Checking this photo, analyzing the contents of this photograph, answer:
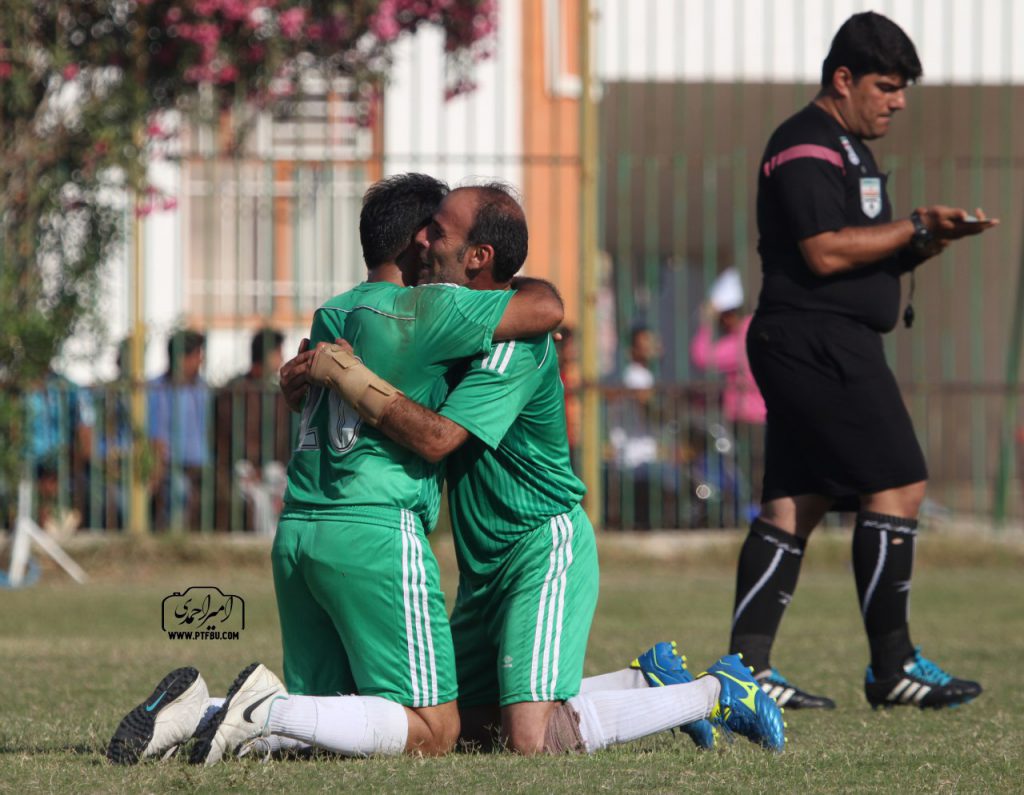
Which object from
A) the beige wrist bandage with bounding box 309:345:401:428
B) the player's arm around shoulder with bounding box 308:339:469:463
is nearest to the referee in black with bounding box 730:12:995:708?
the player's arm around shoulder with bounding box 308:339:469:463

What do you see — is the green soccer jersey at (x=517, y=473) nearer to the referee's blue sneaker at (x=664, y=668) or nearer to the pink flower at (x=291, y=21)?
the referee's blue sneaker at (x=664, y=668)

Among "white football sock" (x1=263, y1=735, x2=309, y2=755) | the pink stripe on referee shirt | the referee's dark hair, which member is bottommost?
"white football sock" (x1=263, y1=735, x2=309, y2=755)

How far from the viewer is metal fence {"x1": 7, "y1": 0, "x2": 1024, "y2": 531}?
37.4ft

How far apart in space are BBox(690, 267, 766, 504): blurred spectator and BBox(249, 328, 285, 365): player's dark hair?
8.89 ft

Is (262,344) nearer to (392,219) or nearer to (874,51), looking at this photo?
(874,51)

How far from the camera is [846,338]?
220 inches

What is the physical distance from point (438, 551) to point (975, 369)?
3.73 meters

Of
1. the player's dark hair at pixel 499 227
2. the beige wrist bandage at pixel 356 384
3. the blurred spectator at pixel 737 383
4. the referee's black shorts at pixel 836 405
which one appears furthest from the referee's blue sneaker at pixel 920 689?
the blurred spectator at pixel 737 383

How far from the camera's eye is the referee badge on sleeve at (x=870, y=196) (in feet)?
18.7

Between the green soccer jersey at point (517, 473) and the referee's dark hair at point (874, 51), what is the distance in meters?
1.73

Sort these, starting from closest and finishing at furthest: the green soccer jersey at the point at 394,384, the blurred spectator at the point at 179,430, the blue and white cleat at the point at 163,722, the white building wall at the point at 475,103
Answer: the blue and white cleat at the point at 163,722
the green soccer jersey at the point at 394,384
the blurred spectator at the point at 179,430
the white building wall at the point at 475,103

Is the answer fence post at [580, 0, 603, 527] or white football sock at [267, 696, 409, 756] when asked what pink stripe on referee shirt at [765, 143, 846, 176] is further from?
fence post at [580, 0, 603, 527]

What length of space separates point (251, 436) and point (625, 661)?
17.1 feet

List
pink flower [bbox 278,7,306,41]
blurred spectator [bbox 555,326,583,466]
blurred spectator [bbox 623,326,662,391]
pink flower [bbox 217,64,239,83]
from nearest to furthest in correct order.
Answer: pink flower [bbox 278,7,306,41] → pink flower [bbox 217,64,239,83] → blurred spectator [bbox 555,326,583,466] → blurred spectator [bbox 623,326,662,391]
